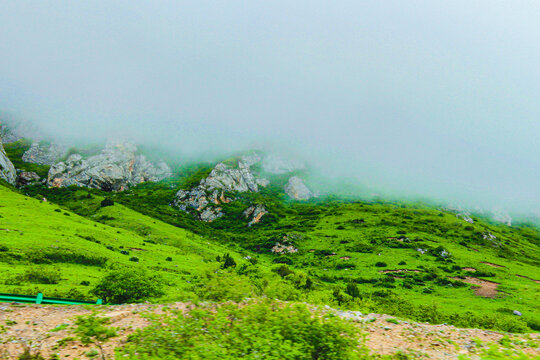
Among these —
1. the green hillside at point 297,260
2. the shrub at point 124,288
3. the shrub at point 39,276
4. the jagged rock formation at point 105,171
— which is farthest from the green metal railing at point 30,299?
the jagged rock formation at point 105,171

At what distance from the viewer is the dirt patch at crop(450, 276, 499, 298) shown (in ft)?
163

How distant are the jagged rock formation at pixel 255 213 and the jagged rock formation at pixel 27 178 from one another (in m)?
124

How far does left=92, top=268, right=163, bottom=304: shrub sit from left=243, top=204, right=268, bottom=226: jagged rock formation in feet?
366

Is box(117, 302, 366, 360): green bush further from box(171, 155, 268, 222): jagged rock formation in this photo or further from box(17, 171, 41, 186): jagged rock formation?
box(17, 171, 41, 186): jagged rock formation

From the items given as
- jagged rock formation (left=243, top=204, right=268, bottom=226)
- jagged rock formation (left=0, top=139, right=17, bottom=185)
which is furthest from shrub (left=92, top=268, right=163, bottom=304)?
jagged rock formation (left=0, top=139, right=17, bottom=185)

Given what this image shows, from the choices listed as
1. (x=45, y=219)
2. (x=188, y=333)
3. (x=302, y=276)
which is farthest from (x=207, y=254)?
(x=188, y=333)

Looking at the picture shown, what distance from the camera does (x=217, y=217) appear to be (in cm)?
14500

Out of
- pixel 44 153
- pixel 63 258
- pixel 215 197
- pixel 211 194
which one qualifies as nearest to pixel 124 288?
pixel 63 258

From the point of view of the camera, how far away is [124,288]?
23.1m

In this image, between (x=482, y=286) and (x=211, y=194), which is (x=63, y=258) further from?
(x=211, y=194)

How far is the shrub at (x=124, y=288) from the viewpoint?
22.8 meters

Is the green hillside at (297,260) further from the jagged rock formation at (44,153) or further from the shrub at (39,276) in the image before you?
the jagged rock formation at (44,153)

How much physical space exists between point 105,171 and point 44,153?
→ 197ft

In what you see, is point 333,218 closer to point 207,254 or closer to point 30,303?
point 207,254
